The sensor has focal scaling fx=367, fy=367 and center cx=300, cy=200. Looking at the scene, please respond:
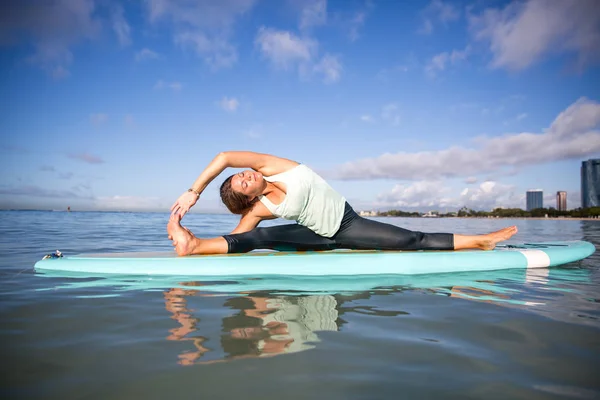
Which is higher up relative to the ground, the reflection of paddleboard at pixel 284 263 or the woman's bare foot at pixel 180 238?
the woman's bare foot at pixel 180 238

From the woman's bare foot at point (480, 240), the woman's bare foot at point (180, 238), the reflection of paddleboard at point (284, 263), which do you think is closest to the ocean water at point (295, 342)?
the reflection of paddleboard at point (284, 263)

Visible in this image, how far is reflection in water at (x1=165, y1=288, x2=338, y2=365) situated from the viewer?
1.67 m

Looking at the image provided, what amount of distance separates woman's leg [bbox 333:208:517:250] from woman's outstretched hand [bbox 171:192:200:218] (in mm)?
1575

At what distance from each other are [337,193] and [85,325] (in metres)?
2.53

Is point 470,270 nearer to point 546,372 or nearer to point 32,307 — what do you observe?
point 546,372

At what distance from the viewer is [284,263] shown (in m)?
3.66

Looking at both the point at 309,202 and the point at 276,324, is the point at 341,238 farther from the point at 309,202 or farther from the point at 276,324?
the point at 276,324

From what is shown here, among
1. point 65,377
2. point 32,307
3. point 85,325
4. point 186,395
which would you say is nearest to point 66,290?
point 32,307

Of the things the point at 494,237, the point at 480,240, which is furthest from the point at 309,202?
the point at 494,237

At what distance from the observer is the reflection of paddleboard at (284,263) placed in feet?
11.6

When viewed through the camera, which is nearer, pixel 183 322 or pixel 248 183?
pixel 183 322

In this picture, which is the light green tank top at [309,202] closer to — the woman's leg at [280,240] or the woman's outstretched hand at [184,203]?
the woman's leg at [280,240]

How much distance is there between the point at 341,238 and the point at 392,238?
0.56 metres

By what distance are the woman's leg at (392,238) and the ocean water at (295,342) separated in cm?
95
